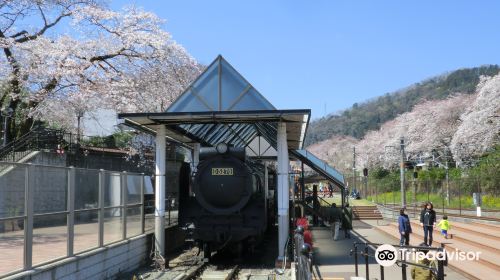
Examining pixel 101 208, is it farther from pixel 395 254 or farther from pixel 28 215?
pixel 395 254

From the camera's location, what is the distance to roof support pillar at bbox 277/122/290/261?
14.2 m

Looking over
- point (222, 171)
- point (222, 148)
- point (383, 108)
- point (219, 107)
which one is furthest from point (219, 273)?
point (383, 108)

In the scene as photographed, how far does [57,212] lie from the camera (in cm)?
973

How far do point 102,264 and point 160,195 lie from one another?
12.2 ft

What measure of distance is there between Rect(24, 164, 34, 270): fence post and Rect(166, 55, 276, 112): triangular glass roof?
19.2ft

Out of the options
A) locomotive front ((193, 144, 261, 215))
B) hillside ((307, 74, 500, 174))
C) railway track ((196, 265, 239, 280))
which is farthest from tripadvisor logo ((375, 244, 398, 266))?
hillside ((307, 74, 500, 174))

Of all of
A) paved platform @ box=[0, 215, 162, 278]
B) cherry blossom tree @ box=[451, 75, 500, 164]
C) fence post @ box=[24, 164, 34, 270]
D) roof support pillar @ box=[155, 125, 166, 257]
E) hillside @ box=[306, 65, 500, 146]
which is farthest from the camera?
hillside @ box=[306, 65, 500, 146]

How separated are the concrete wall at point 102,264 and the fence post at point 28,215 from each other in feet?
0.90

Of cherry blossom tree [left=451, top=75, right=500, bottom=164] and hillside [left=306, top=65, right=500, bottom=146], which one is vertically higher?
hillside [left=306, top=65, right=500, bottom=146]

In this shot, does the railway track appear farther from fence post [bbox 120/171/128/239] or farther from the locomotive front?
fence post [bbox 120/171/128/239]

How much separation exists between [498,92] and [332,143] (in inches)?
2684

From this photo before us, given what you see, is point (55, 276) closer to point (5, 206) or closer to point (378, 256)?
point (5, 206)

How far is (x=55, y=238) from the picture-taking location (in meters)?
9.56

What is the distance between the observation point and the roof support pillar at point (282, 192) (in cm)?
1425
